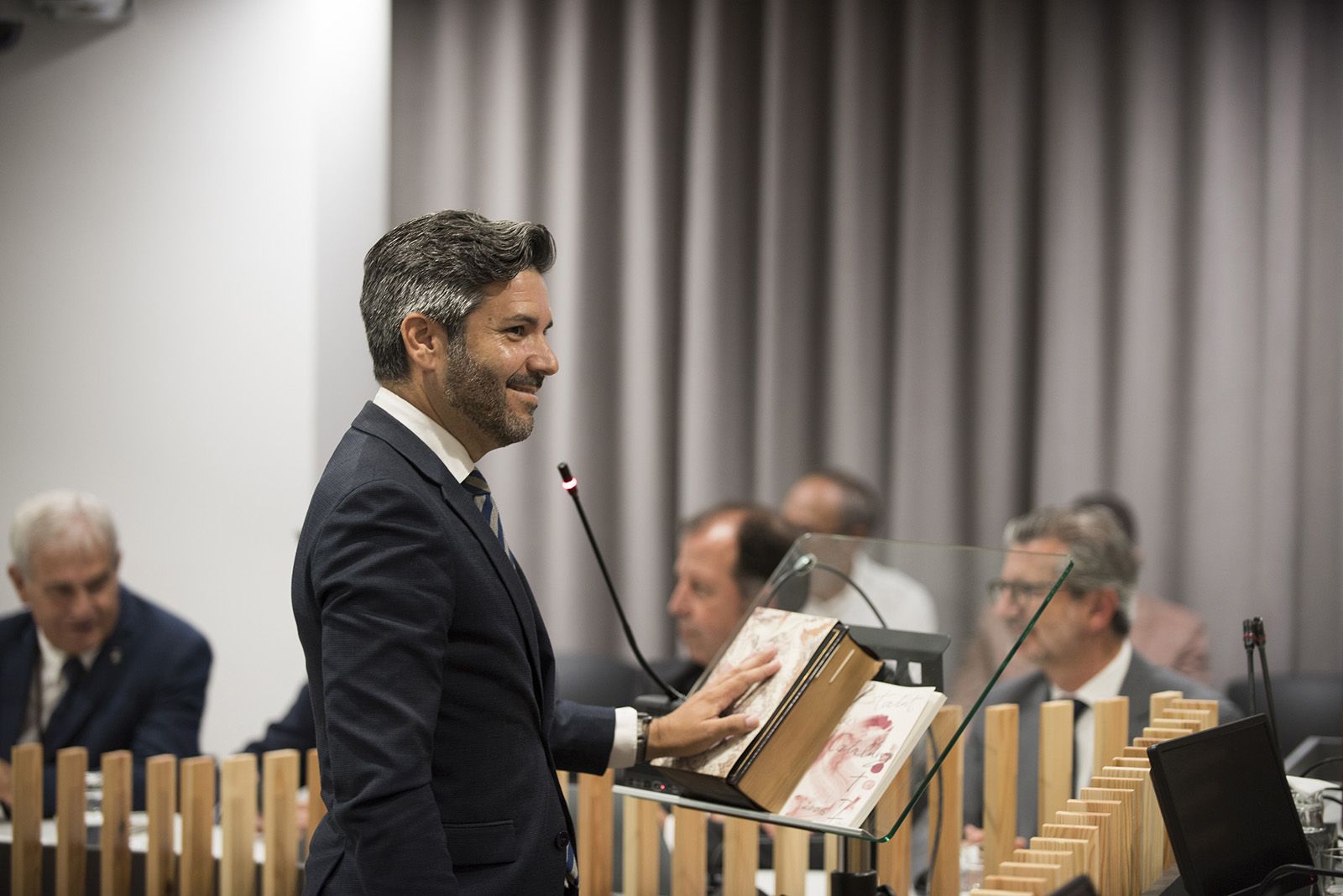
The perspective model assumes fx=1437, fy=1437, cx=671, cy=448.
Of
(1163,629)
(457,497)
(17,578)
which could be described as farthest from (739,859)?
(1163,629)

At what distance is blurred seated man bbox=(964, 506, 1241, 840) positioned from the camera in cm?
269

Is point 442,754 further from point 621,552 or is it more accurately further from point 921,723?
point 621,552

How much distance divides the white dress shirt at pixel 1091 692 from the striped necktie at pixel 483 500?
1.52 m

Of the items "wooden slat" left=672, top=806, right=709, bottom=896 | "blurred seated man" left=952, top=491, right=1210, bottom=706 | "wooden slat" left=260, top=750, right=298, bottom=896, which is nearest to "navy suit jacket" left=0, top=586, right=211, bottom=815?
"wooden slat" left=260, top=750, right=298, bottom=896

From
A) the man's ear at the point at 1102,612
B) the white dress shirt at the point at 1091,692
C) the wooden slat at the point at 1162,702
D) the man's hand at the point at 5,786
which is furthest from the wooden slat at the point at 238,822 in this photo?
the man's ear at the point at 1102,612

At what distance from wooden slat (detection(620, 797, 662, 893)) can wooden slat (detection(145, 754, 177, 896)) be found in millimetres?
738

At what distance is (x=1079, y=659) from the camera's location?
9.46 ft

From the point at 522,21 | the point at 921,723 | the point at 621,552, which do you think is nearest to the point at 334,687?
the point at 921,723

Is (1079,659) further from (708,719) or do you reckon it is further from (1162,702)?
(708,719)

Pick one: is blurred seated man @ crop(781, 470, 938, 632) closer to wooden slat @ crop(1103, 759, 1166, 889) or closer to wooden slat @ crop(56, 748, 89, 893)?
wooden slat @ crop(1103, 759, 1166, 889)

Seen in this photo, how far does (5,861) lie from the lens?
2443mm

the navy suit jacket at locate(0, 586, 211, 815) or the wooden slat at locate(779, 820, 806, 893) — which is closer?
the wooden slat at locate(779, 820, 806, 893)

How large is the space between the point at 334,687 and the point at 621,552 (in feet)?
11.8

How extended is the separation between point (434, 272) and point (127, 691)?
76.9 inches
